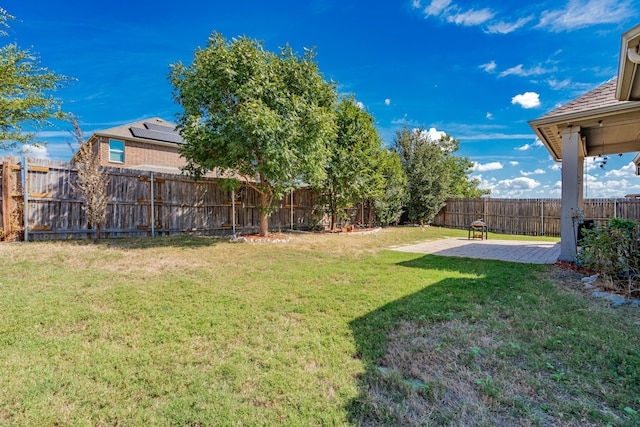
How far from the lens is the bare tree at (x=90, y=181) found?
311 inches

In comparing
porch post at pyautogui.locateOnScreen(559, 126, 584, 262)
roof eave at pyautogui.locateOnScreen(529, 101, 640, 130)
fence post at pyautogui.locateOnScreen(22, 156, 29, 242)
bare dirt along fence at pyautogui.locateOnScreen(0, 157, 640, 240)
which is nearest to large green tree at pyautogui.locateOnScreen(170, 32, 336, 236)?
bare dirt along fence at pyautogui.locateOnScreen(0, 157, 640, 240)

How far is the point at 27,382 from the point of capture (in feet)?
7.16

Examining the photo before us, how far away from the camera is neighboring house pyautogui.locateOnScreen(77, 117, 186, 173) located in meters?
16.9

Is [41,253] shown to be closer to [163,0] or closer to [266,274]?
[266,274]

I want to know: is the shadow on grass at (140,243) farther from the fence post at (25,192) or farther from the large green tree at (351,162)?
the large green tree at (351,162)

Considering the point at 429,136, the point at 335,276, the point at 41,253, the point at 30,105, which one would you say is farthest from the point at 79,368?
the point at 429,136

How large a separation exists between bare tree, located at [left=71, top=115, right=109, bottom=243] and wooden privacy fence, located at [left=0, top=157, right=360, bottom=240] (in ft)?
1.93

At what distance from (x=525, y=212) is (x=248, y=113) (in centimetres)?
1531

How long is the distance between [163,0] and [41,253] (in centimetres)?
774

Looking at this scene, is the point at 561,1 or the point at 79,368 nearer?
the point at 79,368

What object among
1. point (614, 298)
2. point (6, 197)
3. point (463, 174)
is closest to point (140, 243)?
point (6, 197)

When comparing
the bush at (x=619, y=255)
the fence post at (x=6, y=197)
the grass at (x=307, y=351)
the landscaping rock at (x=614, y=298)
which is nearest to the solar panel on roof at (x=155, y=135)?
the fence post at (x=6, y=197)

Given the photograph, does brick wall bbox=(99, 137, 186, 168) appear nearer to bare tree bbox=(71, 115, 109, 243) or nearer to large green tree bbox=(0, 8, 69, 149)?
large green tree bbox=(0, 8, 69, 149)

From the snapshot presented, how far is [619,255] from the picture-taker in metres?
4.48
